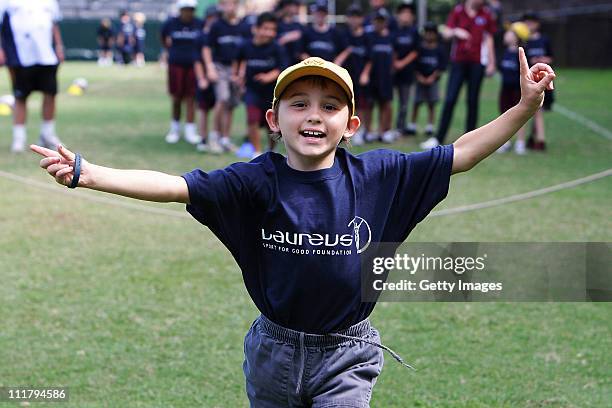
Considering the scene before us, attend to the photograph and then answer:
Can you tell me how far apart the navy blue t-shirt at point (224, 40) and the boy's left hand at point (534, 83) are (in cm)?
960

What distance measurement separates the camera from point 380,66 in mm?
13586

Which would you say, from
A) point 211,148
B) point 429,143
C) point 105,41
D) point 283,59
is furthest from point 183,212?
point 105,41

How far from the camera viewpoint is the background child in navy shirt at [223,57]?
1248cm

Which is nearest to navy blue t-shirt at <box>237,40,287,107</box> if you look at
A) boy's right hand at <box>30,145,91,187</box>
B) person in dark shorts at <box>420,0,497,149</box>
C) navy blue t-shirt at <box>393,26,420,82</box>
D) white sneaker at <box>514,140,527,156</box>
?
person in dark shorts at <box>420,0,497,149</box>

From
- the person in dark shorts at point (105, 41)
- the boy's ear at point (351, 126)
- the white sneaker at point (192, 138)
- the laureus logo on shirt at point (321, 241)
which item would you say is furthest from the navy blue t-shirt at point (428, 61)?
the person in dark shorts at point (105, 41)

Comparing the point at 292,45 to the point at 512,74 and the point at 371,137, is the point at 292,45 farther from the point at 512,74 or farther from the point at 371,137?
the point at 512,74

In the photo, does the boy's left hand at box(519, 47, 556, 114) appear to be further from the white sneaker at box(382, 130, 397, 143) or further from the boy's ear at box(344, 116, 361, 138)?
the white sneaker at box(382, 130, 397, 143)

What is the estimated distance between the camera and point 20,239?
297 inches

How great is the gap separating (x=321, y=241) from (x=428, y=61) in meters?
11.6

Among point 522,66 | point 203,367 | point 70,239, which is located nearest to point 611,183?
point 70,239

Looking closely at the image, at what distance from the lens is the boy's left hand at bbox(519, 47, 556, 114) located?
309cm

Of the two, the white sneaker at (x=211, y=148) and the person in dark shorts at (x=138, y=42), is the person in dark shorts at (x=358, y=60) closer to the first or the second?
the white sneaker at (x=211, y=148)

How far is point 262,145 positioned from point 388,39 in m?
2.31

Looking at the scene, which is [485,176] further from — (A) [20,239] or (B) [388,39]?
(A) [20,239]
